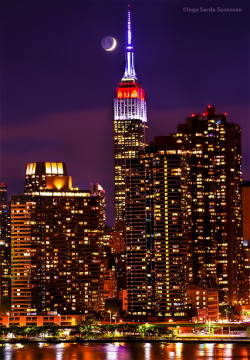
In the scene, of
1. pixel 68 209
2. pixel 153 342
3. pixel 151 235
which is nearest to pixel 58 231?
pixel 68 209

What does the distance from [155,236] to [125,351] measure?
4001 cm

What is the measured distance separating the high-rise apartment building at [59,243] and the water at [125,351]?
113ft

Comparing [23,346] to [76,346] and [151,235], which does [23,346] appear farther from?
[151,235]

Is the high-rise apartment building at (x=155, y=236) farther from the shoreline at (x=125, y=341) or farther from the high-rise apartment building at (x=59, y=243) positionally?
the shoreline at (x=125, y=341)

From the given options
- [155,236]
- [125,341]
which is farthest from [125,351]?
[155,236]

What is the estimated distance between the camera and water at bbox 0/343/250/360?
440ft

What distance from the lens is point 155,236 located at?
18038 centimetres

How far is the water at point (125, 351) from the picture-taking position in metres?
134

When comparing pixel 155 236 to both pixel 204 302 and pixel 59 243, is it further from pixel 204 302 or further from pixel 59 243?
pixel 59 243

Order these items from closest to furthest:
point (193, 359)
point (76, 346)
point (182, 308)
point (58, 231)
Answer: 1. point (193, 359)
2. point (76, 346)
3. point (182, 308)
4. point (58, 231)

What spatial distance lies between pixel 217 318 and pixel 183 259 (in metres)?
12.3

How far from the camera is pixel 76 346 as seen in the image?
151750mm

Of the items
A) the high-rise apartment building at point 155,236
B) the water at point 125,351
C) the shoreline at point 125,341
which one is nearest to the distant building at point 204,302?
the high-rise apartment building at point 155,236

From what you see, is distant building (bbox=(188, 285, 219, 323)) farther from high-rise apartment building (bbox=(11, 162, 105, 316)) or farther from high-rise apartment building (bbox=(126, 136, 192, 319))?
high-rise apartment building (bbox=(11, 162, 105, 316))
